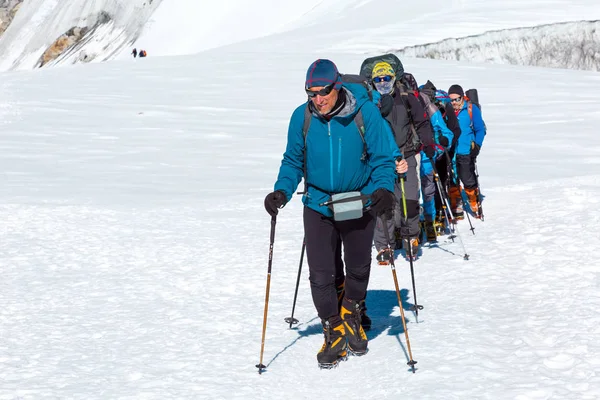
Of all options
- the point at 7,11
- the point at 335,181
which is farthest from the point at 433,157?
the point at 7,11

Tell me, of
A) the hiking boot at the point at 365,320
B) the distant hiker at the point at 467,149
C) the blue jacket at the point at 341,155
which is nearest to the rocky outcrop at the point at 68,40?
the distant hiker at the point at 467,149

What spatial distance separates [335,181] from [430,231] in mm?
4215

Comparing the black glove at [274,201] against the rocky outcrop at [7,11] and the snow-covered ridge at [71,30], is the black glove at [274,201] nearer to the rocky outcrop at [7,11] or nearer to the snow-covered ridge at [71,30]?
the snow-covered ridge at [71,30]

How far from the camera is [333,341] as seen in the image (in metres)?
5.38

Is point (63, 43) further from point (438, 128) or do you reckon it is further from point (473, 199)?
point (438, 128)

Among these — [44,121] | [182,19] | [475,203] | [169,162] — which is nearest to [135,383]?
[475,203]

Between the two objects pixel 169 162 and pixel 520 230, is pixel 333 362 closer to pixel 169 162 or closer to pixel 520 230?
pixel 520 230

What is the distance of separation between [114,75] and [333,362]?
21751 millimetres

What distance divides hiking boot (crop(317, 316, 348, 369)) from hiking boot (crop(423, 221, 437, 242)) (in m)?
3.90

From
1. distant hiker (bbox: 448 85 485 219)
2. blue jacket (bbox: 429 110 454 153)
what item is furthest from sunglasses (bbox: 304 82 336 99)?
distant hiker (bbox: 448 85 485 219)

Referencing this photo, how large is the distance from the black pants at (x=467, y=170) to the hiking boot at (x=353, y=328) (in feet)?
16.7

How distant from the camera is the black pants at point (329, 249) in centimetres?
526

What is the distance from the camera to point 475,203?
10.3 meters

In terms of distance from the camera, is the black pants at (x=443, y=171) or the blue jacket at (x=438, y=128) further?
the black pants at (x=443, y=171)
